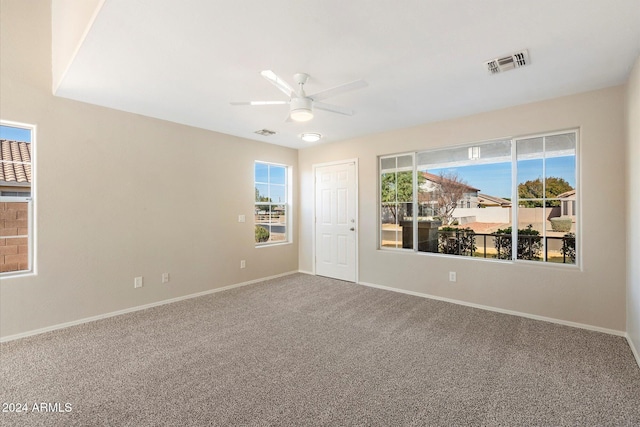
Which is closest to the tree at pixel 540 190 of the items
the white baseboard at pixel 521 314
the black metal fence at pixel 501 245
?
the black metal fence at pixel 501 245

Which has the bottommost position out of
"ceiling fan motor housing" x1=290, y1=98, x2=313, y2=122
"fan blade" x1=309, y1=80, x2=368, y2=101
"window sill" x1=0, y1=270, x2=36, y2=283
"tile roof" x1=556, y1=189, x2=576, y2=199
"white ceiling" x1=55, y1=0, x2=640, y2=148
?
"window sill" x1=0, y1=270, x2=36, y2=283

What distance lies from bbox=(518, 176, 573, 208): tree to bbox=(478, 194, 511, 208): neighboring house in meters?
0.19

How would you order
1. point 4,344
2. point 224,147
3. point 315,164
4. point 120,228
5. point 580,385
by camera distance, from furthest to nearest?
point 315,164 < point 224,147 < point 120,228 < point 4,344 < point 580,385

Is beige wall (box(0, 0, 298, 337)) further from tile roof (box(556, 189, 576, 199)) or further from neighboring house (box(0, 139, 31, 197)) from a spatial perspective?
tile roof (box(556, 189, 576, 199))

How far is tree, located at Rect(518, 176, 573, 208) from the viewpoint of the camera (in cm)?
348

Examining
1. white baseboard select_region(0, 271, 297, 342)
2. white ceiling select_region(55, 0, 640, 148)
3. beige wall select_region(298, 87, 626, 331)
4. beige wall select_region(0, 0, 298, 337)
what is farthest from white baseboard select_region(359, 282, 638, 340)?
beige wall select_region(0, 0, 298, 337)

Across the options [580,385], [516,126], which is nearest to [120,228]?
[580,385]

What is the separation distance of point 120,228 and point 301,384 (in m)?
3.05

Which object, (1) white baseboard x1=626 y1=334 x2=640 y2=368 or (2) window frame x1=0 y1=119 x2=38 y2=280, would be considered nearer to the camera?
(1) white baseboard x1=626 y1=334 x2=640 y2=368

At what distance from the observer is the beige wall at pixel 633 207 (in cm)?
249

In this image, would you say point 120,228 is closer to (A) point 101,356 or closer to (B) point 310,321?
(A) point 101,356

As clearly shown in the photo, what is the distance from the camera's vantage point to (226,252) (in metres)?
4.88

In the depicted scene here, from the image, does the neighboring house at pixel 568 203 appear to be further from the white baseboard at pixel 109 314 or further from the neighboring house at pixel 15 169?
the neighboring house at pixel 15 169

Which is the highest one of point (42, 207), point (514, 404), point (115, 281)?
point (42, 207)
